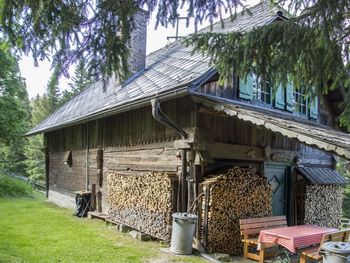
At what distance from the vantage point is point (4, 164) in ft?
105

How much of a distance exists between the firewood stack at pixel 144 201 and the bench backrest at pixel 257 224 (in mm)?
1562

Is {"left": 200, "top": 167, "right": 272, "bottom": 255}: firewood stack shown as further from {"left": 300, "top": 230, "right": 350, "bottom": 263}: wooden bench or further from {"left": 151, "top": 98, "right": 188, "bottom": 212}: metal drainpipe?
{"left": 300, "top": 230, "right": 350, "bottom": 263}: wooden bench

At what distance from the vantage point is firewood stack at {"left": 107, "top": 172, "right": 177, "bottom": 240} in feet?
25.6

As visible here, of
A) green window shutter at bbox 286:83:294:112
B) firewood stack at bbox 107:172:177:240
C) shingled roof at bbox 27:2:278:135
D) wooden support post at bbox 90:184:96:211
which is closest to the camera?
shingled roof at bbox 27:2:278:135

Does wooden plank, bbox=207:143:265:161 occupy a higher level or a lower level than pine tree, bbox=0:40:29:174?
lower

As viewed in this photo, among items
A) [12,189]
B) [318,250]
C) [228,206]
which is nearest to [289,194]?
[228,206]

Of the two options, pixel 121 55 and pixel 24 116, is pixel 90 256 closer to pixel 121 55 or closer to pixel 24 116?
pixel 121 55

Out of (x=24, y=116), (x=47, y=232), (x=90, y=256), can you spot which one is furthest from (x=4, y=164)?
(x=90, y=256)

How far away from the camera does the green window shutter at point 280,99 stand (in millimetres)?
9734

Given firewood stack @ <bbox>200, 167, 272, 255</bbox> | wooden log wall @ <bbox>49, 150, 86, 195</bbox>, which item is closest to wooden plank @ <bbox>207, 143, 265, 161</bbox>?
firewood stack @ <bbox>200, 167, 272, 255</bbox>

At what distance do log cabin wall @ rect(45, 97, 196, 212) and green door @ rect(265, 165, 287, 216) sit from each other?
2704 millimetres

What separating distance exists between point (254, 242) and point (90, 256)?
10.2 ft

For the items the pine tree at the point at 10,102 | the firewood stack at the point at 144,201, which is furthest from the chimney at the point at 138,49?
the pine tree at the point at 10,102

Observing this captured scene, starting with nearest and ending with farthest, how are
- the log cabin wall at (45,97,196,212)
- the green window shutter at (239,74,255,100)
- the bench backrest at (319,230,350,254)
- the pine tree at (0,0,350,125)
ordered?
1. the pine tree at (0,0,350,125)
2. the bench backrest at (319,230,350,254)
3. the log cabin wall at (45,97,196,212)
4. the green window shutter at (239,74,255,100)
